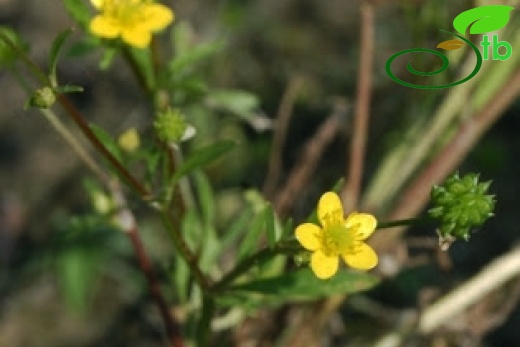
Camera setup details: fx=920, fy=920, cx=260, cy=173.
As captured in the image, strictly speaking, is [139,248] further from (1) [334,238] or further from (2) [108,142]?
(1) [334,238]

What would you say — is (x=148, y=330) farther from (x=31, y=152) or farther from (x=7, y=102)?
(x=7, y=102)

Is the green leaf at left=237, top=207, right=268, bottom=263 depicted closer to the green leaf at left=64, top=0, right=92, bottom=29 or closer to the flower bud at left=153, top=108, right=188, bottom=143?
the flower bud at left=153, top=108, right=188, bottom=143

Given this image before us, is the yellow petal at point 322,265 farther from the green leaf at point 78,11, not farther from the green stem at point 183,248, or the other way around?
the green leaf at point 78,11

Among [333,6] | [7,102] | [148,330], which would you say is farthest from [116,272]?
[333,6]

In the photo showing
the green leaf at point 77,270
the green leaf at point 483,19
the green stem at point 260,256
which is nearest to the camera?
the green stem at point 260,256

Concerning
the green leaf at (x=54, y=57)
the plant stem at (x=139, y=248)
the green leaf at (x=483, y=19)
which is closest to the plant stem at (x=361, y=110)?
the green leaf at (x=483, y=19)

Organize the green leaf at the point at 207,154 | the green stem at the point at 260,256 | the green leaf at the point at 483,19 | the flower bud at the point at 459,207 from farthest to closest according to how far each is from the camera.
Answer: the green leaf at the point at 483,19
the green leaf at the point at 207,154
the green stem at the point at 260,256
the flower bud at the point at 459,207
